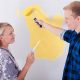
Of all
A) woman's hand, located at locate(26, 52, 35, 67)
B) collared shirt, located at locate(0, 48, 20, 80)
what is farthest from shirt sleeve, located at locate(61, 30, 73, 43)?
collared shirt, located at locate(0, 48, 20, 80)

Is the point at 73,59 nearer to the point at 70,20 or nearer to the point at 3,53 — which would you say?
the point at 70,20

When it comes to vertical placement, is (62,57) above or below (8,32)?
below

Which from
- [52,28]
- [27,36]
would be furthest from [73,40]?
[27,36]

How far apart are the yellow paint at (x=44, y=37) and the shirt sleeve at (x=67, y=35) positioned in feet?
0.17

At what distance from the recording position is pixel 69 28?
124 centimetres

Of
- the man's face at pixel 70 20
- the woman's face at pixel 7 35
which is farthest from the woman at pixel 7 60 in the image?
the man's face at pixel 70 20

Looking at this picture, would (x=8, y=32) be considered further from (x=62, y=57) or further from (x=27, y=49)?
(x=62, y=57)

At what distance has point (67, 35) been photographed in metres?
1.25

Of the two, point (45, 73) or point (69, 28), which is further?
point (45, 73)

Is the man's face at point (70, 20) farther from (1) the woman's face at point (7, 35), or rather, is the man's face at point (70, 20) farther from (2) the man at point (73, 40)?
(1) the woman's face at point (7, 35)

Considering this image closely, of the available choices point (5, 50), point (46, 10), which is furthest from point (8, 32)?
point (46, 10)

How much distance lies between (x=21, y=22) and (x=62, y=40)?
26 centimetres

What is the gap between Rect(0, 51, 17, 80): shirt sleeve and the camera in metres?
1.20

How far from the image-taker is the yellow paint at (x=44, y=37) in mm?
1319
